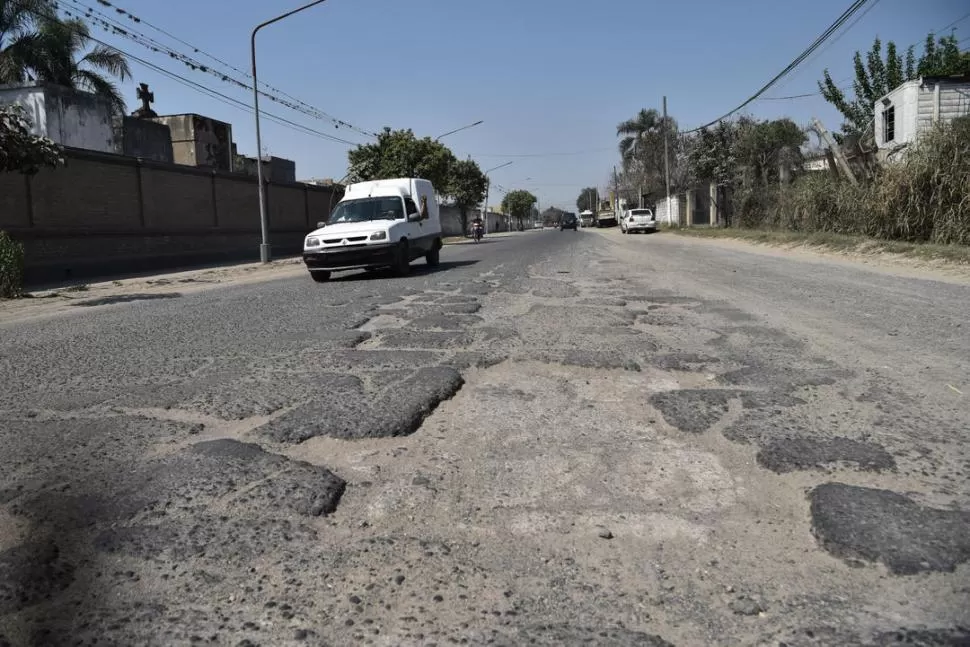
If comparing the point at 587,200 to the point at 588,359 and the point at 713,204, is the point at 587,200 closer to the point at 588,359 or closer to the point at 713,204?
the point at 713,204

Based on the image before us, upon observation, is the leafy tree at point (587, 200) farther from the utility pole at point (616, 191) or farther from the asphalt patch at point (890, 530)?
the asphalt patch at point (890, 530)

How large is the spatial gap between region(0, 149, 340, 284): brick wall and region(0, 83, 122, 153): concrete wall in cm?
450

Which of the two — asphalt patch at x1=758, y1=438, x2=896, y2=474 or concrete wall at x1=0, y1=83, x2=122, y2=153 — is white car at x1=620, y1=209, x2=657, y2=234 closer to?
concrete wall at x1=0, y1=83, x2=122, y2=153

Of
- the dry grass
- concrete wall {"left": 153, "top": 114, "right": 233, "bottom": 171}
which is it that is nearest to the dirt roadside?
the dry grass

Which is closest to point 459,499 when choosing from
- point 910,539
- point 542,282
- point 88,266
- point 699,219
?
point 910,539

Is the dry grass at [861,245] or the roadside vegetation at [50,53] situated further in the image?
the roadside vegetation at [50,53]

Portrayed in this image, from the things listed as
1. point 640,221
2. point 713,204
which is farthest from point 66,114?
point 640,221

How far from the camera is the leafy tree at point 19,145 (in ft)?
35.9

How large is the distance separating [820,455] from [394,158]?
37863mm

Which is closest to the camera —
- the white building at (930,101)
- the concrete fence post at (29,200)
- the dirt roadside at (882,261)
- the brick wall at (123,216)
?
the dirt roadside at (882,261)

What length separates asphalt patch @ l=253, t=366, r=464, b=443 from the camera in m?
3.63

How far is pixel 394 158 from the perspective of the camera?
39.2m

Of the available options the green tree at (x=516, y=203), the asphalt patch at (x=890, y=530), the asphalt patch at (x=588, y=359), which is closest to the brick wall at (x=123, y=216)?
the asphalt patch at (x=588, y=359)

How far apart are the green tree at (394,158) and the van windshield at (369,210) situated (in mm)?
24929
